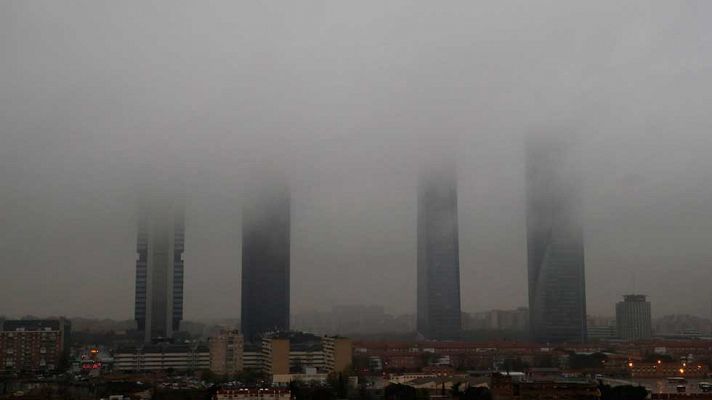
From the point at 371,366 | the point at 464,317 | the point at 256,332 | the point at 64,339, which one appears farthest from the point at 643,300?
the point at 64,339

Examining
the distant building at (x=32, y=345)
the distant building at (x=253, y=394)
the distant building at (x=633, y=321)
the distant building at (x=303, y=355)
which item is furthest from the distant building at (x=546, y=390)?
the distant building at (x=633, y=321)

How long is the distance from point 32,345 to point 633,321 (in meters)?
16.2

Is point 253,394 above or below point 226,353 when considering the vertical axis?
below

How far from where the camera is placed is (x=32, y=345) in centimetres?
1875

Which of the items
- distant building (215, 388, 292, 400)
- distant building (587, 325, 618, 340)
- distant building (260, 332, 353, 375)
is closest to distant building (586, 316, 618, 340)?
distant building (587, 325, 618, 340)

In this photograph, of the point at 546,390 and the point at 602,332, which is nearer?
the point at 546,390

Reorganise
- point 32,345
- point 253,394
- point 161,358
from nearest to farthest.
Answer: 1. point 253,394
2. point 32,345
3. point 161,358

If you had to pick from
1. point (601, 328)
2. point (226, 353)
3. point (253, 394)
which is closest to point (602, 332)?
point (601, 328)

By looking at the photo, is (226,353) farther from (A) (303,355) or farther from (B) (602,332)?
(B) (602,332)

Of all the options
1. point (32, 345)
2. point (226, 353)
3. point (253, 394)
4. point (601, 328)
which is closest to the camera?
point (253, 394)

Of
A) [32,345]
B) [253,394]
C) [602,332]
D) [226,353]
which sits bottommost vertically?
[253,394]

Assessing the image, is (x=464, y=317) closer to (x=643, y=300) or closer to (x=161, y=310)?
(x=643, y=300)

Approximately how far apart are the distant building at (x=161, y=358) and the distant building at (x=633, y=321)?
37.1 ft

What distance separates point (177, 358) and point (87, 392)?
608cm
